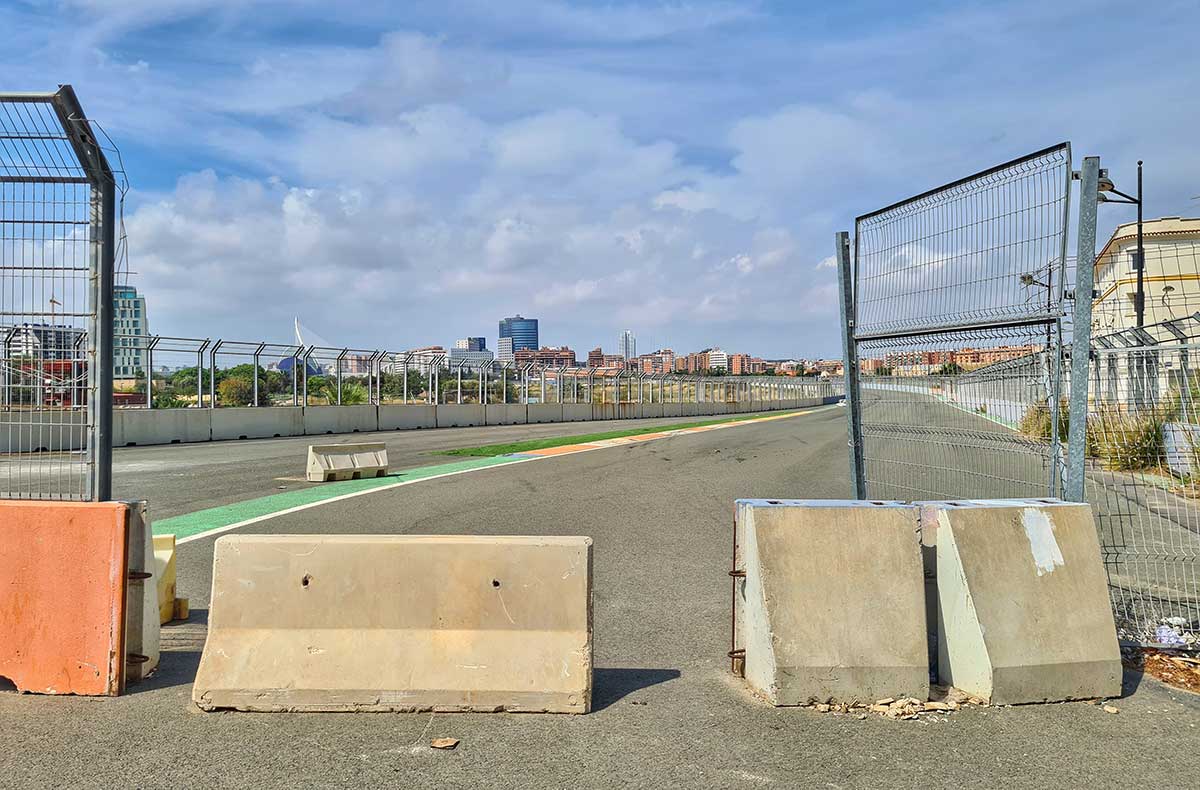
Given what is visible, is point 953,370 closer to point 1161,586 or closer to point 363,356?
point 1161,586

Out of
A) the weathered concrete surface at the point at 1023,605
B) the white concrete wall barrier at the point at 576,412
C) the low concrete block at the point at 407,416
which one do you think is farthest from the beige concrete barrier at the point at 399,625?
the white concrete wall barrier at the point at 576,412

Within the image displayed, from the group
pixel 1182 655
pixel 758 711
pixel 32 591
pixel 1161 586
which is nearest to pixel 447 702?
pixel 758 711

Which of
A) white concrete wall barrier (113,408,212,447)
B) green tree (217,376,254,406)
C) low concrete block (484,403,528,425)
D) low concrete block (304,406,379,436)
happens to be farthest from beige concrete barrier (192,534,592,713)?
low concrete block (484,403,528,425)

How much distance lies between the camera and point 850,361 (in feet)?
23.6

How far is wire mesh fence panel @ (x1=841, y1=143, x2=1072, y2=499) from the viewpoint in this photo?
5.79m

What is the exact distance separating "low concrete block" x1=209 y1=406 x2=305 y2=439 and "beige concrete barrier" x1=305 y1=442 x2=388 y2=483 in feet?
42.1

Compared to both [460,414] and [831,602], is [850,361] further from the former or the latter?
[460,414]

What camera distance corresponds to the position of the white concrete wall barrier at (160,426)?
78.1 ft

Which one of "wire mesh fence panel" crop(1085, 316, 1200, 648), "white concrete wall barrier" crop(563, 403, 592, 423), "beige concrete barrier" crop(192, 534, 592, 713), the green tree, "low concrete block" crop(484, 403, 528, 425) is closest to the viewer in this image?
"beige concrete barrier" crop(192, 534, 592, 713)

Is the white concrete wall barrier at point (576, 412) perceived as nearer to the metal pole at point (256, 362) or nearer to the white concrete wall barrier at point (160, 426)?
the metal pole at point (256, 362)

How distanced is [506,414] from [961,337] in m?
34.9

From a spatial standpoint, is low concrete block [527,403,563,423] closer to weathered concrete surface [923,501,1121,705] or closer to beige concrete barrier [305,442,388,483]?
beige concrete barrier [305,442,388,483]

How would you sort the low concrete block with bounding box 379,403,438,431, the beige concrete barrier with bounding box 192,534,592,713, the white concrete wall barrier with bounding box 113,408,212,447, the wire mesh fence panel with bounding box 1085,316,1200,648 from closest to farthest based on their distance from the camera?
the beige concrete barrier with bounding box 192,534,592,713 → the wire mesh fence panel with bounding box 1085,316,1200,648 → the white concrete wall barrier with bounding box 113,408,212,447 → the low concrete block with bounding box 379,403,438,431

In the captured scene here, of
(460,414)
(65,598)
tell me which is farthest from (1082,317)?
(460,414)
